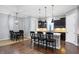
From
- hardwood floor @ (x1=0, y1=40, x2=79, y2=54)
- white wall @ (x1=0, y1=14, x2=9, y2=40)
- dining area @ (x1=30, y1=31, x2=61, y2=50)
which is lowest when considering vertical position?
hardwood floor @ (x1=0, y1=40, x2=79, y2=54)

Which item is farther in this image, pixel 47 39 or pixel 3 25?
pixel 3 25

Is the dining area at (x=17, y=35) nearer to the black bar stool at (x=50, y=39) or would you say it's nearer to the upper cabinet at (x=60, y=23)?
the black bar stool at (x=50, y=39)

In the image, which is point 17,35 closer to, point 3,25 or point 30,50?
point 30,50

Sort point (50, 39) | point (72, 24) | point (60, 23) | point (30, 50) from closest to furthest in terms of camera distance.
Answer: point (30, 50) < point (50, 39) < point (72, 24) < point (60, 23)

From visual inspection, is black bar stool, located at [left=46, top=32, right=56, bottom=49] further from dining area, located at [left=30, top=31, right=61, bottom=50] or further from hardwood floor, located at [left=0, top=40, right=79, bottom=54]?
hardwood floor, located at [left=0, top=40, right=79, bottom=54]

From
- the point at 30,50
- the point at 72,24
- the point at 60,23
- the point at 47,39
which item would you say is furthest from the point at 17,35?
the point at 60,23

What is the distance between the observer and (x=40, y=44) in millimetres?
5742

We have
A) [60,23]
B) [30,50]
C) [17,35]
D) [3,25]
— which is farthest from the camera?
[60,23]

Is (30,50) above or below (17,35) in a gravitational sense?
below

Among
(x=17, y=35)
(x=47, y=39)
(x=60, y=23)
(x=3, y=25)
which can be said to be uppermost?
(x=60, y=23)

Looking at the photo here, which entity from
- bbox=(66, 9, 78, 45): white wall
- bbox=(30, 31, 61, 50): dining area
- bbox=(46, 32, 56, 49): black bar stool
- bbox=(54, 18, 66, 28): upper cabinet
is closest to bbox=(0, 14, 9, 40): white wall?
bbox=(30, 31, 61, 50): dining area

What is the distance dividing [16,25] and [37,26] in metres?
1.09

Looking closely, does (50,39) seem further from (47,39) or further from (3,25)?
(3,25)

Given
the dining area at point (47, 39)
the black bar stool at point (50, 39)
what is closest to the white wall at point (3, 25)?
the dining area at point (47, 39)
